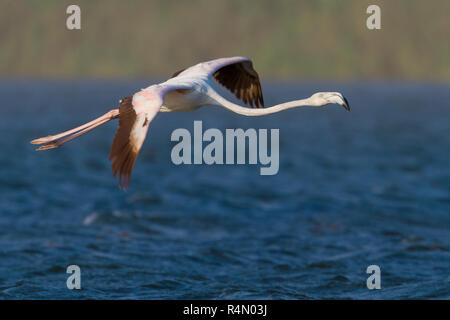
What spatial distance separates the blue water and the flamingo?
16.1 feet

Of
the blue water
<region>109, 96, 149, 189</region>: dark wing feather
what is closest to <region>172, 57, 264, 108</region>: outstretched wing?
the blue water

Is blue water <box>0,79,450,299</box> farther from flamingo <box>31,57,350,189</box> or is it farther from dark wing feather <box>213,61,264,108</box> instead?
flamingo <box>31,57,350,189</box>

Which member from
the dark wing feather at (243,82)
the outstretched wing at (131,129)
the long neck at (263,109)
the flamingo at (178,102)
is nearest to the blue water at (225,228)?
the dark wing feather at (243,82)

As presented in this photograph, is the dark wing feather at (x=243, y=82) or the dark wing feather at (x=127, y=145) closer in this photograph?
the dark wing feather at (x=127, y=145)

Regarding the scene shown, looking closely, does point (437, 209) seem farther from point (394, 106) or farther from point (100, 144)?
point (394, 106)

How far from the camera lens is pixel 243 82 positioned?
59.2 feet

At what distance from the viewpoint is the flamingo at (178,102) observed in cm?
1230

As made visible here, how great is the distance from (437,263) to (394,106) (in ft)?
420

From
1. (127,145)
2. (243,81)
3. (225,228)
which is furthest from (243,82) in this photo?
(225,228)

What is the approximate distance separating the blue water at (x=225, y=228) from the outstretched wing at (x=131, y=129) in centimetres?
710

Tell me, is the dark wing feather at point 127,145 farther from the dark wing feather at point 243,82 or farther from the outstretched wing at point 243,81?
the dark wing feather at point 243,82

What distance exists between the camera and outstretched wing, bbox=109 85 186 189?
12.2 meters
